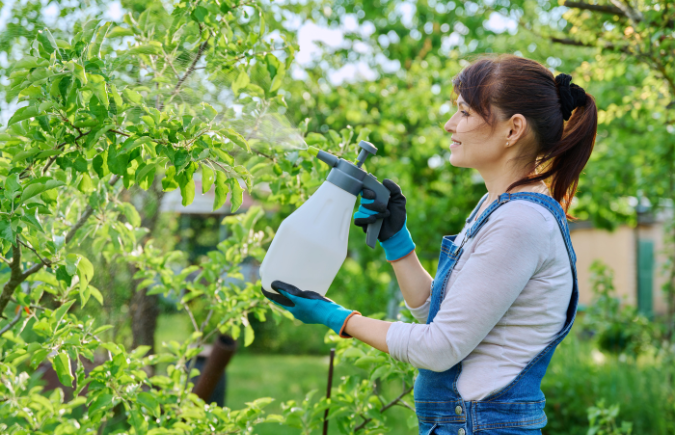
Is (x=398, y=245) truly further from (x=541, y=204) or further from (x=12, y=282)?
(x=12, y=282)

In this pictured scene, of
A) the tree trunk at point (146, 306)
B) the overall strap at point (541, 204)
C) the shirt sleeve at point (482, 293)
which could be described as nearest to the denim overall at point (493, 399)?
the overall strap at point (541, 204)

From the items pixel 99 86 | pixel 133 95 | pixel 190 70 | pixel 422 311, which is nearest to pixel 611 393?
pixel 422 311

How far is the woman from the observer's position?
117 cm

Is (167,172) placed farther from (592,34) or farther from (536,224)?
(592,34)

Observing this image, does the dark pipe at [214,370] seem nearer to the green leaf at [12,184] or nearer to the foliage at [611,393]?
the green leaf at [12,184]

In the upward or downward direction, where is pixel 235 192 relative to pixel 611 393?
upward

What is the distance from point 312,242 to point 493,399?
1.79 ft

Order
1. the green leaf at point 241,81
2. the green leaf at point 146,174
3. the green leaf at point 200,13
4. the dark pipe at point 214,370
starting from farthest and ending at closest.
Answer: the dark pipe at point 214,370
the green leaf at point 241,81
the green leaf at point 200,13
the green leaf at point 146,174

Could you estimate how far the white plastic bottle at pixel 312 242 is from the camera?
1306mm

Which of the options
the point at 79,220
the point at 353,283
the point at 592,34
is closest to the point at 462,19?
the point at 353,283

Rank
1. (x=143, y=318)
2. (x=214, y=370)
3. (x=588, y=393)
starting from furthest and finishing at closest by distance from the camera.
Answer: (x=143, y=318) < (x=588, y=393) < (x=214, y=370)

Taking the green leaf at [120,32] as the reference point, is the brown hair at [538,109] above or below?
below

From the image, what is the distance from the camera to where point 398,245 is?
157 cm

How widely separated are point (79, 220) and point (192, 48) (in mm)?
699
